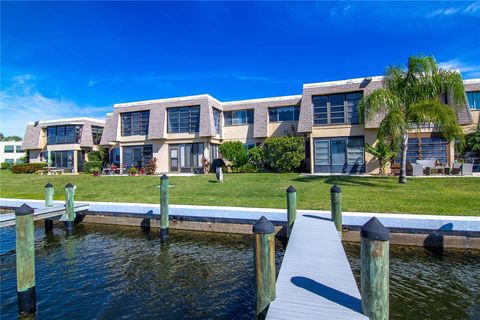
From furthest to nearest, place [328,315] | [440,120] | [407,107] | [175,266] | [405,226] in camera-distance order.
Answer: [407,107] → [440,120] → [405,226] → [175,266] → [328,315]

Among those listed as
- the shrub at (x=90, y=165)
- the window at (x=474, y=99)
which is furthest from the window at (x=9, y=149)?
the window at (x=474, y=99)

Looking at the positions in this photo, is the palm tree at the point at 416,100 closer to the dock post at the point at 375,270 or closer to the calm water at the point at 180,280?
the calm water at the point at 180,280

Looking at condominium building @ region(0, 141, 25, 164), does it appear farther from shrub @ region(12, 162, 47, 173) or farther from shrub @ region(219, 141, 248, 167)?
shrub @ region(219, 141, 248, 167)

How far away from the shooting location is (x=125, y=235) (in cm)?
1114

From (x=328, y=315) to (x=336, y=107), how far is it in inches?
792

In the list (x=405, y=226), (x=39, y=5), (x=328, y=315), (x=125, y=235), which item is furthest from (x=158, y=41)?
(x=328, y=315)

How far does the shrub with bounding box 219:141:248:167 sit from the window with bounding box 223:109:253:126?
144 inches

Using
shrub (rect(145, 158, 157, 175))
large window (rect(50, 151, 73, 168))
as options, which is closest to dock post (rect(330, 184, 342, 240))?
shrub (rect(145, 158, 157, 175))

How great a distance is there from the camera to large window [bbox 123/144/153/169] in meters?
28.1

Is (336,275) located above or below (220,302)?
above

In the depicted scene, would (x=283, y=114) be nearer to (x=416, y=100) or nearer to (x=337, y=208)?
(x=416, y=100)

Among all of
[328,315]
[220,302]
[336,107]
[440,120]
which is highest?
[336,107]

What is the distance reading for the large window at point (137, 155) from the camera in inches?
1108

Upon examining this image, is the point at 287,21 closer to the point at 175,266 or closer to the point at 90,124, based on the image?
the point at 175,266
